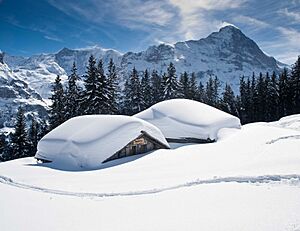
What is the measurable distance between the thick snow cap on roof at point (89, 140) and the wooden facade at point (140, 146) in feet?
1.14

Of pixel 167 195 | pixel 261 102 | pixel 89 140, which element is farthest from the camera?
pixel 261 102

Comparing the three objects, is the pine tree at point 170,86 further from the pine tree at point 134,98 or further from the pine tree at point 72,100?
the pine tree at point 72,100

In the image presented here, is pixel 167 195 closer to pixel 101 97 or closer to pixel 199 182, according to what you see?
pixel 199 182

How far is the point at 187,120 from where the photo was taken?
31.3m

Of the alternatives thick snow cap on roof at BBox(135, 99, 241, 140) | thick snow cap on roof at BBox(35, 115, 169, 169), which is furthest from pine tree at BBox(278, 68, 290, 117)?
thick snow cap on roof at BBox(35, 115, 169, 169)

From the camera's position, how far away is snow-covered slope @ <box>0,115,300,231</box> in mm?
8250

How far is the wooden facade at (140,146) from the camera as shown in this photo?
72.4 feet

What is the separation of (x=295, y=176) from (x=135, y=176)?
7.83 metres

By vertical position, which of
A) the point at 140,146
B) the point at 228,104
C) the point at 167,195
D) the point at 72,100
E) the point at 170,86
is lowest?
the point at 167,195

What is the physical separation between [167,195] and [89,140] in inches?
452

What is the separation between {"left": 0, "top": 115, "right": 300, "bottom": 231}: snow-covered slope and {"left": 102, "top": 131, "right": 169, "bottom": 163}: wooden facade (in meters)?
2.84

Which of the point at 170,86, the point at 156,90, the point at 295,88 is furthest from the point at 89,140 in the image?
the point at 295,88

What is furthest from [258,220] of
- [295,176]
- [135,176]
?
[135,176]

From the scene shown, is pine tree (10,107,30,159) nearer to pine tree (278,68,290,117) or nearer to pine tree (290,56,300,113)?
pine tree (290,56,300,113)
